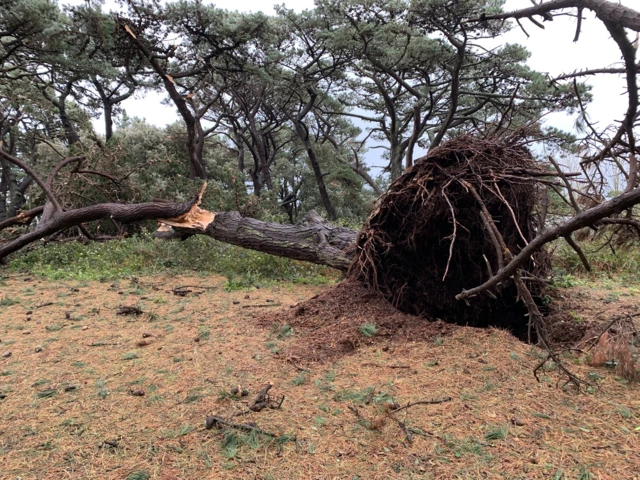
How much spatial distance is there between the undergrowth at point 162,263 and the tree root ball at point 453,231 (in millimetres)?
2664

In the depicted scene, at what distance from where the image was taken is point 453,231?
10.7 ft

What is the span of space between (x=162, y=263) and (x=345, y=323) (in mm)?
4617

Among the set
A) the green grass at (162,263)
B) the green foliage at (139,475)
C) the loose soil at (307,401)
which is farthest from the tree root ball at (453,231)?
the green grass at (162,263)

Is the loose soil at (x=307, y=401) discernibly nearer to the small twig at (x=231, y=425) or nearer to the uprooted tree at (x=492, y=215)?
the small twig at (x=231, y=425)

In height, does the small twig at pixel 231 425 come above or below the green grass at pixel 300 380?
below

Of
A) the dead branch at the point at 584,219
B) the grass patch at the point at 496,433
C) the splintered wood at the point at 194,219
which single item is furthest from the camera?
the splintered wood at the point at 194,219

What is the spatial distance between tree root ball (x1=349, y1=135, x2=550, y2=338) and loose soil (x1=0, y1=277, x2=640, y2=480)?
0.36 meters

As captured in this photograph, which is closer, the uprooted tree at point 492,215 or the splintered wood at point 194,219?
the uprooted tree at point 492,215

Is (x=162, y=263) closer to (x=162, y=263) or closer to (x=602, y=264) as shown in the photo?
(x=162, y=263)

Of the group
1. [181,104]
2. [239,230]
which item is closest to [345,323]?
[239,230]

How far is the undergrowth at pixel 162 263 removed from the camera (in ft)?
20.7

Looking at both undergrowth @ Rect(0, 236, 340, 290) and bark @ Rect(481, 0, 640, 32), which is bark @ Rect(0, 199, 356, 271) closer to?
undergrowth @ Rect(0, 236, 340, 290)

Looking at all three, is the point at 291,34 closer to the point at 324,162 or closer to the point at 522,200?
the point at 324,162

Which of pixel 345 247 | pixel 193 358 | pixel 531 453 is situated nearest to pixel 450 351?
pixel 531 453
